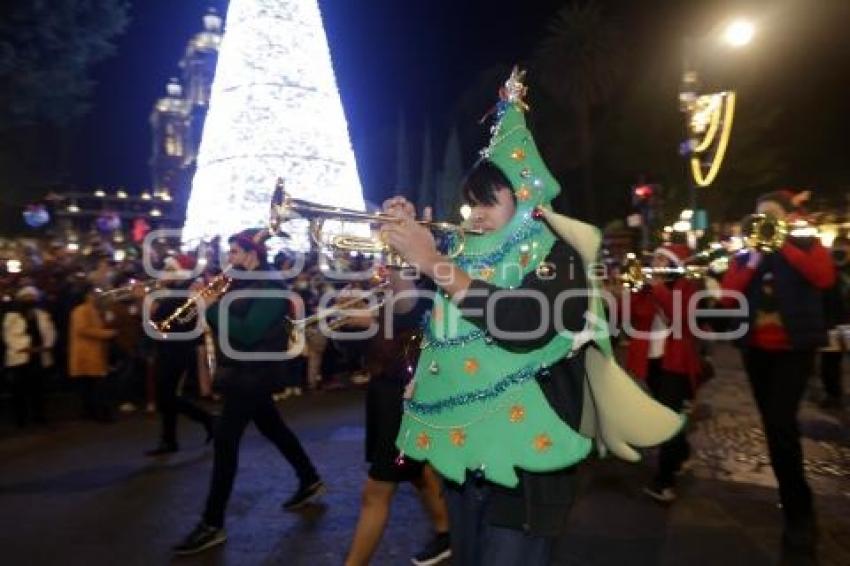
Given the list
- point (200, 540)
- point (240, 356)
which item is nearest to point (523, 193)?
point (240, 356)

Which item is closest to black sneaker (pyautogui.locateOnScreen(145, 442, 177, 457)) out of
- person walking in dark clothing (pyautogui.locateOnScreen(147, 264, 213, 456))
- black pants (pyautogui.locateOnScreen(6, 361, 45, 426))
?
person walking in dark clothing (pyautogui.locateOnScreen(147, 264, 213, 456))

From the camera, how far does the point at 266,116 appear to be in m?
19.5

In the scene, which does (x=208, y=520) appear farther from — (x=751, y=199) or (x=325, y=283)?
(x=751, y=199)

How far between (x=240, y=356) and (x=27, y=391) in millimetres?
5203

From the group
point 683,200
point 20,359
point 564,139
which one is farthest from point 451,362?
point 564,139

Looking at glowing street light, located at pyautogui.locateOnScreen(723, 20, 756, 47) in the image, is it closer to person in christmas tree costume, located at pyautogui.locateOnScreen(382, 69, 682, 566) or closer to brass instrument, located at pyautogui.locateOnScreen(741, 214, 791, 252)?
brass instrument, located at pyautogui.locateOnScreen(741, 214, 791, 252)

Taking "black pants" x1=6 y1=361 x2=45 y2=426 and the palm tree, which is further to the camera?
the palm tree

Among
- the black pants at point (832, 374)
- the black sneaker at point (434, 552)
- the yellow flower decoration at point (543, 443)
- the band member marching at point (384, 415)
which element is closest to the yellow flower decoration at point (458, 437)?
the yellow flower decoration at point (543, 443)

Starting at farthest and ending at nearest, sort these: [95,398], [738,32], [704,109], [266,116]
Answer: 1. [266,116]
2. [704,109]
3. [738,32]
4. [95,398]

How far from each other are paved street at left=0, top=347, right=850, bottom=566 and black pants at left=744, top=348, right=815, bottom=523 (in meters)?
0.34

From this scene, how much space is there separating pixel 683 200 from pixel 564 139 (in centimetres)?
1028

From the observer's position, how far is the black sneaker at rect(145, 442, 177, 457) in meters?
7.36

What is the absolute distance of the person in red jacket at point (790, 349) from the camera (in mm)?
4605

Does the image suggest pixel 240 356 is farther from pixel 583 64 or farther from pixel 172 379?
pixel 583 64
